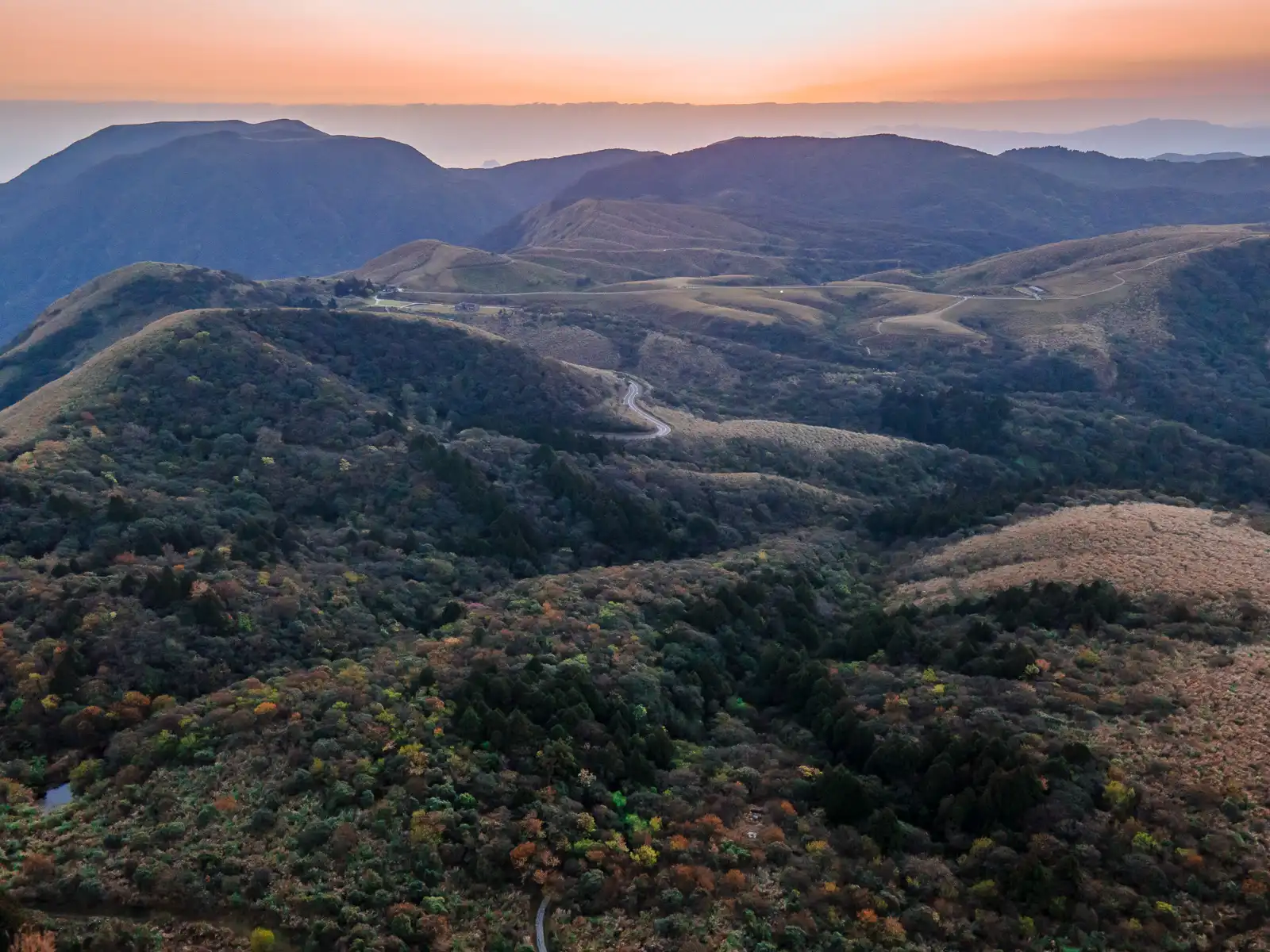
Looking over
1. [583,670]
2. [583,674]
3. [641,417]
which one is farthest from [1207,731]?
[641,417]

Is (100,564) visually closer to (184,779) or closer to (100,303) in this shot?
(184,779)

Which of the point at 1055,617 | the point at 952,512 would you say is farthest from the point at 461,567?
the point at 952,512

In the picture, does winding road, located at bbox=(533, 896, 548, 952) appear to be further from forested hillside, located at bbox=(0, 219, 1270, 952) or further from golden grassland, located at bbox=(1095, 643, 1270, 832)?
golden grassland, located at bbox=(1095, 643, 1270, 832)

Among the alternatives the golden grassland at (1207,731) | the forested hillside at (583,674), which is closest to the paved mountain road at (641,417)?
the forested hillside at (583,674)

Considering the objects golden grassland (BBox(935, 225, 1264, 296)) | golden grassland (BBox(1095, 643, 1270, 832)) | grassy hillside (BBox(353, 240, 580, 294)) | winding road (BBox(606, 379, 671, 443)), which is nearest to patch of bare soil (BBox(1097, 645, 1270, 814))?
golden grassland (BBox(1095, 643, 1270, 832))

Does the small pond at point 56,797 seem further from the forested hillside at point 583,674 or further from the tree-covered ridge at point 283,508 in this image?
the tree-covered ridge at point 283,508
